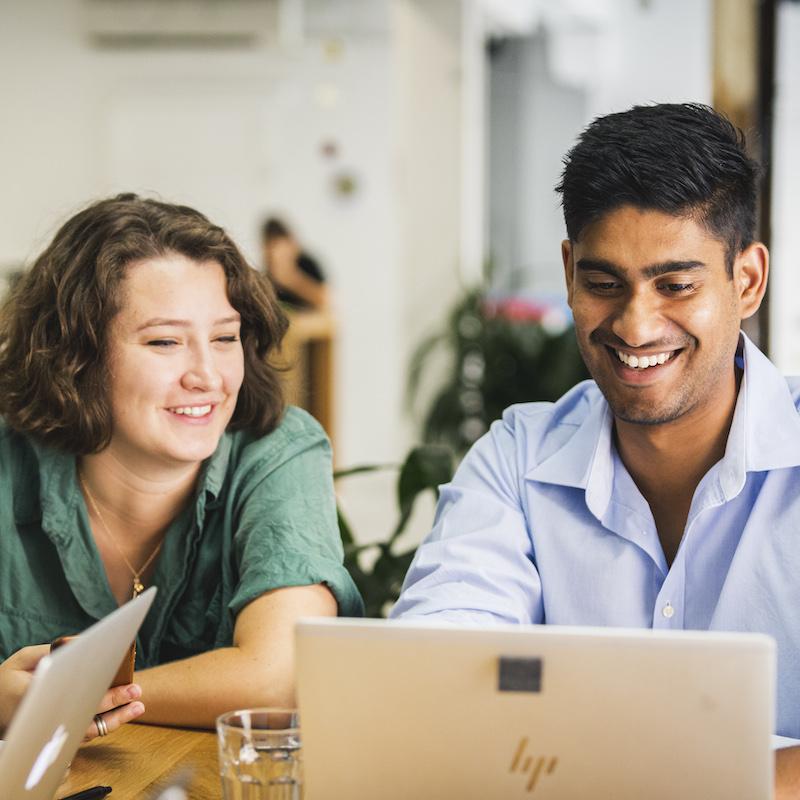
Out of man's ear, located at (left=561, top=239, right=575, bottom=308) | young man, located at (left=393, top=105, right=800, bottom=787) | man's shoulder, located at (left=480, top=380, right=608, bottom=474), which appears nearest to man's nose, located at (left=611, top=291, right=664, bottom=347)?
young man, located at (left=393, top=105, right=800, bottom=787)

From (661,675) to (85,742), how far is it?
2.48 ft

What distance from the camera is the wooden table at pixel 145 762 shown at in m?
1.23

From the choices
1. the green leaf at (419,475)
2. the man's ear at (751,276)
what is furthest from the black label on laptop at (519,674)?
the green leaf at (419,475)

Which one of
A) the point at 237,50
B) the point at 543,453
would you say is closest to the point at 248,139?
the point at 237,50

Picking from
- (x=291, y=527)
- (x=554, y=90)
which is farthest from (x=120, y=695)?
(x=554, y=90)

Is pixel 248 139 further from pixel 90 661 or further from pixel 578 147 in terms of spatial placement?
pixel 90 661

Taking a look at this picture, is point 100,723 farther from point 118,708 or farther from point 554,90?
point 554,90

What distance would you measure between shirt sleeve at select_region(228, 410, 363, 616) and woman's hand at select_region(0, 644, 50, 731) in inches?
11.3

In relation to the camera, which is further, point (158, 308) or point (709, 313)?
point (158, 308)

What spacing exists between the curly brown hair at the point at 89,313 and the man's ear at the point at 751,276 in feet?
2.43

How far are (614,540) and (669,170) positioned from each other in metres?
0.49

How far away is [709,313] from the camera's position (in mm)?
1467

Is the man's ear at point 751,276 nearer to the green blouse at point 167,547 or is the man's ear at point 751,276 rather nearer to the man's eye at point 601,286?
the man's eye at point 601,286

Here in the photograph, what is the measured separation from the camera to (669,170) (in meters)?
1.44
